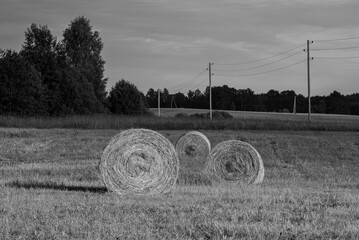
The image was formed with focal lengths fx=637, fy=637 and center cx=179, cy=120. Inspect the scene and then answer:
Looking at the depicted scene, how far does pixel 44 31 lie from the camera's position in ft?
234

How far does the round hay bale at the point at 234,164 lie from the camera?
55.2 ft

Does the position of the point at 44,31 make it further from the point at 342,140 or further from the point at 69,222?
the point at 69,222

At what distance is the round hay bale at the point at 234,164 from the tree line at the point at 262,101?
90.5m

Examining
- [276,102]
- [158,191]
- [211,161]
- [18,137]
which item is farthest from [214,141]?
[276,102]

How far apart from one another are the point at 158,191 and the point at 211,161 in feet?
16.4

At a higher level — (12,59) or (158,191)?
(12,59)

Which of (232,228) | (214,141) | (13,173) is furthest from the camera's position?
(214,141)

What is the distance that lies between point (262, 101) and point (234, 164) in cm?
10975

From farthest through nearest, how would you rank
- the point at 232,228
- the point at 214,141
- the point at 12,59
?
1. the point at 12,59
2. the point at 214,141
3. the point at 232,228

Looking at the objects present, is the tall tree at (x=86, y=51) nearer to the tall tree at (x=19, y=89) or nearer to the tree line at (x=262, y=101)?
the tall tree at (x=19, y=89)

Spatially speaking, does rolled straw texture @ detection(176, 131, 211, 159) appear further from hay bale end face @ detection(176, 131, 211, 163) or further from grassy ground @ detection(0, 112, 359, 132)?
grassy ground @ detection(0, 112, 359, 132)

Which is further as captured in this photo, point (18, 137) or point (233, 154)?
point (18, 137)

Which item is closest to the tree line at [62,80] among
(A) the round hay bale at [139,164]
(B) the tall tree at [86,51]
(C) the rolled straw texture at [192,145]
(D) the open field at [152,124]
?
(B) the tall tree at [86,51]

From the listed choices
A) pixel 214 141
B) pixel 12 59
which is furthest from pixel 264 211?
pixel 12 59
